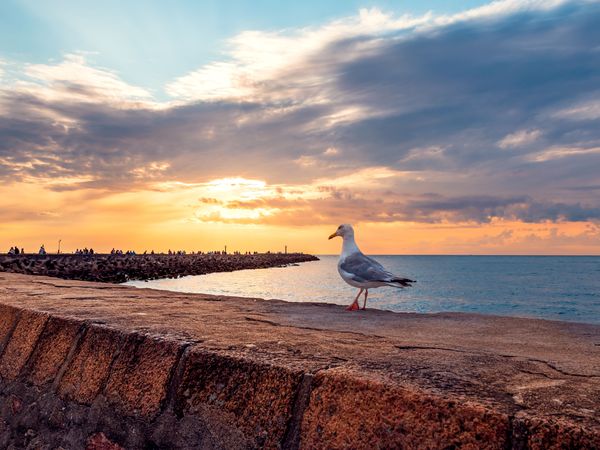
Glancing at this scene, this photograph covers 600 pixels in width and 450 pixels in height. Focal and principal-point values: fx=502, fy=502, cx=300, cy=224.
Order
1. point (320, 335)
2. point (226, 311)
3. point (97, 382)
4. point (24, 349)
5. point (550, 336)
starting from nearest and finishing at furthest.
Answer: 1. point (97, 382)
2. point (320, 335)
3. point (24, 349)
4. point (550, 336)
5. point (226, 311)

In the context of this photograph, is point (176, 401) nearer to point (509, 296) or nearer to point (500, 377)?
point (500, 377)

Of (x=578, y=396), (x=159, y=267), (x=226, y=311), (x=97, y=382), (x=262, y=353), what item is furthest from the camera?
(x=159, y=267)

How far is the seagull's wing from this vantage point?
6.15m

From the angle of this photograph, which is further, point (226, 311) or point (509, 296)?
point (509, 296)

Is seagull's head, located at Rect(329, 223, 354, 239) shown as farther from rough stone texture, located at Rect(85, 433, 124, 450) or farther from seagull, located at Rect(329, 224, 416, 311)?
rough stone texture, located at Rect(85, 433, 124, 450)

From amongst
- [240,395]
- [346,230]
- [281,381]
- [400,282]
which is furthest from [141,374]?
[346,230]

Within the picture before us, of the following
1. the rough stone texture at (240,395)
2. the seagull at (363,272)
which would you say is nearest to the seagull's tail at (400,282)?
the seagull at (363,272)

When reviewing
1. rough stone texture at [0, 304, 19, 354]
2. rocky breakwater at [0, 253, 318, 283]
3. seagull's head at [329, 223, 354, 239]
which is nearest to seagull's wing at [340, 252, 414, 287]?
seagull's head at [329, 223, 354, 239]

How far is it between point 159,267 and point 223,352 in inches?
1463

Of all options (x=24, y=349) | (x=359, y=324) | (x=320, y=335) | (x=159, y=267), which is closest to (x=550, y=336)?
(x=359, y=324)

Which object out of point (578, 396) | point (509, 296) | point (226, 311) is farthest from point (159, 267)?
point (578, 396)

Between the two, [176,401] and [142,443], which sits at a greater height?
[176,401]

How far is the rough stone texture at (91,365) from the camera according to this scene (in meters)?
2.31

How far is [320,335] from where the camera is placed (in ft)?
8.39
